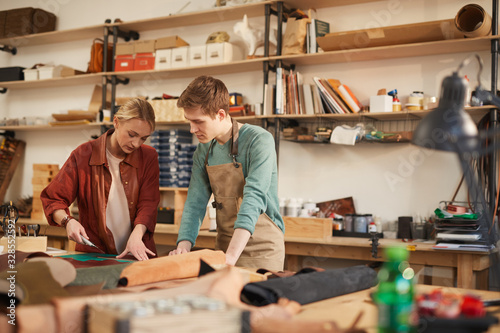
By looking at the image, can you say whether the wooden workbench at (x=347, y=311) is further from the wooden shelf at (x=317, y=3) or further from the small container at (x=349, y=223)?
the wooden shelf at (x=317, y=3)

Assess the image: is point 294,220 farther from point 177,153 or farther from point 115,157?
point 115,157

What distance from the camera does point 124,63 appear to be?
202 inches

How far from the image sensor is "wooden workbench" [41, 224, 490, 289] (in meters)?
3.35

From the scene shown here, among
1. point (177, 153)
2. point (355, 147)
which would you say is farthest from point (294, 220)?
point (177, 153)

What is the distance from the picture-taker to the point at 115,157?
8.55ft

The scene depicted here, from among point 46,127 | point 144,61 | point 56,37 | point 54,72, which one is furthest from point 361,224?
point 56,37

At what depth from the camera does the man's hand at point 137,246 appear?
7.20 ft

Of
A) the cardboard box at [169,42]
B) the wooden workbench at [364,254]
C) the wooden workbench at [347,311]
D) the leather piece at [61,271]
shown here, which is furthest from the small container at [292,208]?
the leather piece at [61,271]

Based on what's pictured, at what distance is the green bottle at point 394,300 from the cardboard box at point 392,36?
3182 millimetres

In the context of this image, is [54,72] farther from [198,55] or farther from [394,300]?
[394,300]

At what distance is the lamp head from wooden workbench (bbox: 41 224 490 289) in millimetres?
2382

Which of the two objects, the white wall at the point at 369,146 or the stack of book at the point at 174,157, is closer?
the white wall at the point at 369,146

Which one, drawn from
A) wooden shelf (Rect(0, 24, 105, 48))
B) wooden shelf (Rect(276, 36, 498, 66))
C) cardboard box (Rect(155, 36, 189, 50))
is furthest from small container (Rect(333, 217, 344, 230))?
wooden shelf (Rect(0, 24, 105, 48))

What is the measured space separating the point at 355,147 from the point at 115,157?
2.37 metres
